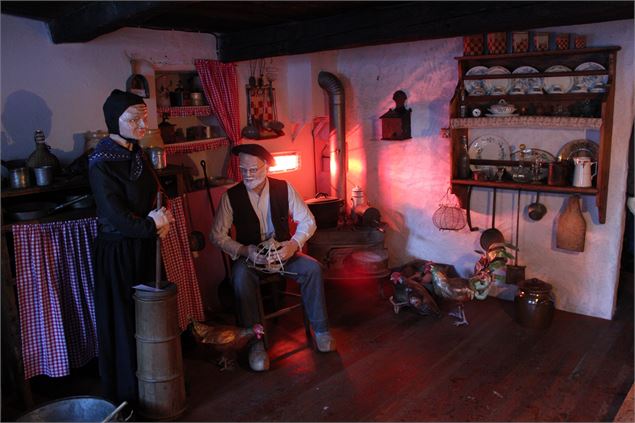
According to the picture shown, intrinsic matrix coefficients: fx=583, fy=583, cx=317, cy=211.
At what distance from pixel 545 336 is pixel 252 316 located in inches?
75.4

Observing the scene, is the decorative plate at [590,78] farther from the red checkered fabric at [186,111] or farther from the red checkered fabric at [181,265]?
the red checkered fabric at [181,265]

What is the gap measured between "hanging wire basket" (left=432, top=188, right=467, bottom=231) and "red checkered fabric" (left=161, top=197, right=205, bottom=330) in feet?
6.48

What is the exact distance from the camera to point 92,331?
3.32 m

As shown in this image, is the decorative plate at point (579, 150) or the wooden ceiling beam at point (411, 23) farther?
the decorative plate at point (579, 150)

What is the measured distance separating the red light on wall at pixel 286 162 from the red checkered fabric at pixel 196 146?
1.54ft

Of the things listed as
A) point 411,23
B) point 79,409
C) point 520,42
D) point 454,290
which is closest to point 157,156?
point 79,409

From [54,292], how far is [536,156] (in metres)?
3.20

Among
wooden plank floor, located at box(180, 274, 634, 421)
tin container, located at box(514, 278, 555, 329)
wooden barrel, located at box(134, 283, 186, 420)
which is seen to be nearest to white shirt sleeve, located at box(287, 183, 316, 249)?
wooden plank floor, located at box(180, 274, 634, 421)

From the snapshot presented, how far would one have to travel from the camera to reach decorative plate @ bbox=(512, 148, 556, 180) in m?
4.03

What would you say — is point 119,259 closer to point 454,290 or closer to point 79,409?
point 79,409

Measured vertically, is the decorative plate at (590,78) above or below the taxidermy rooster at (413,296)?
above

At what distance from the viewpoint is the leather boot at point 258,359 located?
3.41 meters

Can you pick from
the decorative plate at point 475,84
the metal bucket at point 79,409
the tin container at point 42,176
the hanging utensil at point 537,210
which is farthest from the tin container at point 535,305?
the tin container at point 42,176

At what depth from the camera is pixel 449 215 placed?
179 inches
